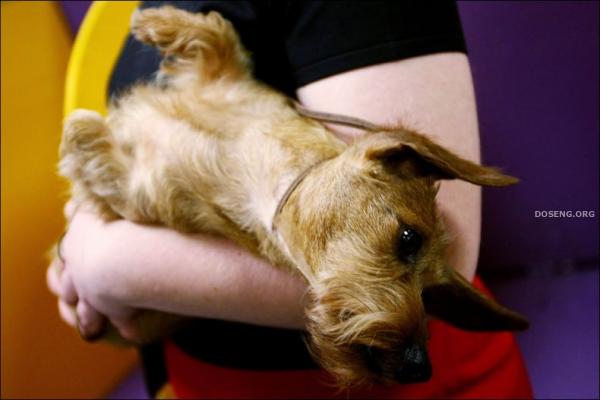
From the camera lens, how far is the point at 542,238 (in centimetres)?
81

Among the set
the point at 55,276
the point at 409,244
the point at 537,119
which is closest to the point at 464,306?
the point at 409,244

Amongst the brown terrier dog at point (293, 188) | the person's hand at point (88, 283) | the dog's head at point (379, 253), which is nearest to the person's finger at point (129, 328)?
the person's hand at point (88, 283)

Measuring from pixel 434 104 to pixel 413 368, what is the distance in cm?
36

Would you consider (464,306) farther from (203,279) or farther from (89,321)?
(89,321)

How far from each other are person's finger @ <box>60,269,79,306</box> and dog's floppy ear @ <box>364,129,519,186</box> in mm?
639

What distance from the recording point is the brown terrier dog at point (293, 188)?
70 centimetres

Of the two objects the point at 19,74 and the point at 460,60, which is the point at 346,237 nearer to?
the point at 460,60

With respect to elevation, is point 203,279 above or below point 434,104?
below

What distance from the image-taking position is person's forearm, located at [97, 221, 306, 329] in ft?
2.78

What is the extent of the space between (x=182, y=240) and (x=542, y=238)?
518 millimetres

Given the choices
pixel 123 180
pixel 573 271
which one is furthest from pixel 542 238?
pixel 123 180

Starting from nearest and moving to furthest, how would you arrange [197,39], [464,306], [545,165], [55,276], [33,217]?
[464,306]
[545,165]
[197,39]
[55,276]
[33,217]

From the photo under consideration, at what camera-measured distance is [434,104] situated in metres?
0.81

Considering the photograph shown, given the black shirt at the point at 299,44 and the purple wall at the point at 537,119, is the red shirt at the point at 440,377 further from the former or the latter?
the purple wall at the point at 537,119
